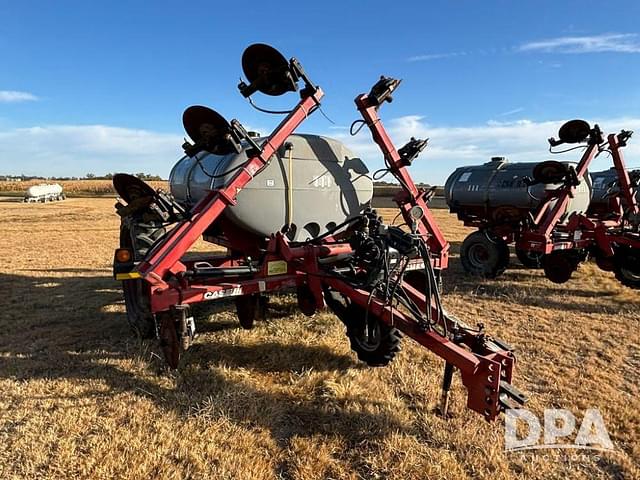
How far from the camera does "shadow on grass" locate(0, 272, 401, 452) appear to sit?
3215mm

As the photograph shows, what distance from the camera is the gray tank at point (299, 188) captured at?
4414 millimetres

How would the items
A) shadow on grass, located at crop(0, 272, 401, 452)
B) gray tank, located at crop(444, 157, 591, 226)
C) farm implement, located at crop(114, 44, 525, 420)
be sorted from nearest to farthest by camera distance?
shadow on grass, located at crop(0, 272, 401, 452), farm implement, located at crop(114, 44, 525, 420), gray tank, located at crop(444, 157, 591, 226)

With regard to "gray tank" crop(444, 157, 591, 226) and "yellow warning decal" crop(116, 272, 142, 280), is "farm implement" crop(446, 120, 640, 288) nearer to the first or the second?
"gray tank" crop(444, 157, 591, 226)

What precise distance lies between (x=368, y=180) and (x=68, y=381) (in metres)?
3.56

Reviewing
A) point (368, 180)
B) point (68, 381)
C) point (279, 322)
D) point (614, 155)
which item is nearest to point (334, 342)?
point (279, 322)

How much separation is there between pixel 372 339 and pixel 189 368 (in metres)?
1.63

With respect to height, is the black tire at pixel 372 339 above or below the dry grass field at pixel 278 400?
above

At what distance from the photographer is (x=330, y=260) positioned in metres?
4.14

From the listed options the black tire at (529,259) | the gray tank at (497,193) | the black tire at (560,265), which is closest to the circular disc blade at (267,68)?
the gray tank at (497,193)

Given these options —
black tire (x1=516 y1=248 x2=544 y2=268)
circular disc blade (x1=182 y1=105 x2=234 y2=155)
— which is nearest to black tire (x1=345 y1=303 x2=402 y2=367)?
circular disc blade (x1=182 y1=105 x2=234 y2=155)

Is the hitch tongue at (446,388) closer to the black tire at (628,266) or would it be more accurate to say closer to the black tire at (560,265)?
the black tire at (560,265)

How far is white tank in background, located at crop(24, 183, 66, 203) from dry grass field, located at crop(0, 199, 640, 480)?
41349mm

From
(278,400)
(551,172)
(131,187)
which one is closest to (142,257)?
(131,187)

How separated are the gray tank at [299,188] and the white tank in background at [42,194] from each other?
4330cm
